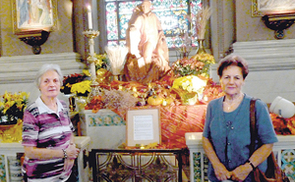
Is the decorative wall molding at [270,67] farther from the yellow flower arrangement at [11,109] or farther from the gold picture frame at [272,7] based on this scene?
the yellow flower arrangement at [11,109]

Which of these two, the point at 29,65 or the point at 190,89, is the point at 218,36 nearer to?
the point at 190,89

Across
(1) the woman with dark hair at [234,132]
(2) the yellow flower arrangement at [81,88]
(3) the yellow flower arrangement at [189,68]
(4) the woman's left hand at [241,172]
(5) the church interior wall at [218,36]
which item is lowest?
(4) the woman's left hand at [241,172]

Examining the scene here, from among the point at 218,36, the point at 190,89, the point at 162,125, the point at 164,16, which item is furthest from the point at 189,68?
the point at 164,16

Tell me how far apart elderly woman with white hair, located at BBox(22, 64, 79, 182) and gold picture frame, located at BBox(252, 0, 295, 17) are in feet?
13.1

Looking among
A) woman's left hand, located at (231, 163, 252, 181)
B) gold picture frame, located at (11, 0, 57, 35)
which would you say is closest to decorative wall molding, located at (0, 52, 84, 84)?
gold picture frame, located at (11, 0, 57, 35)

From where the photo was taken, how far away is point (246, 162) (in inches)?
61.9

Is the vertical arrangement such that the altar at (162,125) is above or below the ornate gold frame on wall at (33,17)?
below

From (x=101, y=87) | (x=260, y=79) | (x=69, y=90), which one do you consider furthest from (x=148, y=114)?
(x=260, y=79)

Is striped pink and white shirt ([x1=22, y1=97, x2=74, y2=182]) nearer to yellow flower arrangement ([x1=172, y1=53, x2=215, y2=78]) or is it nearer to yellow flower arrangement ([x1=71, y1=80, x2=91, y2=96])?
yellow flower arrangement ([x1=71, y1=80, x2=91, y2=96])

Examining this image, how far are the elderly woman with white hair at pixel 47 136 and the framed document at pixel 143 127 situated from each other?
3.46 ft

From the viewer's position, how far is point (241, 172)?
5.13ft

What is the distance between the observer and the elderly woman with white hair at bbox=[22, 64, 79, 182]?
63.0 inches

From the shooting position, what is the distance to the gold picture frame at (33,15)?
4898 millimetres

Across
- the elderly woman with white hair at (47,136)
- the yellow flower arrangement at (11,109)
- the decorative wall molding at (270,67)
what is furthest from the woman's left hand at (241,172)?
the decorative wall molding at (270,67)
